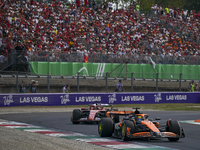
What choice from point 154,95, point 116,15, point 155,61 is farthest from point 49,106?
point 116,15

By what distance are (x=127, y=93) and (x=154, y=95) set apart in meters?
2.15

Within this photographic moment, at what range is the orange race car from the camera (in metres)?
8.95

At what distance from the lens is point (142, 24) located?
39.2 meters

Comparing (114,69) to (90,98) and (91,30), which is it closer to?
(90,98)

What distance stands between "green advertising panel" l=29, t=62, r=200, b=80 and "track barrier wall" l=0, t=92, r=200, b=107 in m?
2.56

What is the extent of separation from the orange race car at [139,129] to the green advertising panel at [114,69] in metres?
16.0

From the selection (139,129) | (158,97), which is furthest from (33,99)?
(139,129)

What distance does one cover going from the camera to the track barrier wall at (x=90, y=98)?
21.6 meters

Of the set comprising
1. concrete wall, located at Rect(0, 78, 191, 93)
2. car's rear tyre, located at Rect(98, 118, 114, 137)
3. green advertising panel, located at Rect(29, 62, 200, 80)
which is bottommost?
car's rear tyre, located at Rect(98, 118, 114, 137)

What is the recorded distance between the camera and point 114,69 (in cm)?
2795

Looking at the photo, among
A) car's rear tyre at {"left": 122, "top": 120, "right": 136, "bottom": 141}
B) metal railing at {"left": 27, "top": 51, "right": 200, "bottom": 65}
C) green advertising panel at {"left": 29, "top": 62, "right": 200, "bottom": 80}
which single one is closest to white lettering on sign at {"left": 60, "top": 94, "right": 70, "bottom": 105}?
green advertising panel at {"left": 29, "top": 62, "right": 200, "bottom": 80}

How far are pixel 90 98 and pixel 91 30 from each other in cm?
1094

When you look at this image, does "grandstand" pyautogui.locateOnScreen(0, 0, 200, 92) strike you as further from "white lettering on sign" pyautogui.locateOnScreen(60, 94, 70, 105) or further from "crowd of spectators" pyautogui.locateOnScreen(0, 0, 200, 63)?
"white lettering on sign" pyautogui.locateOnScreen(60, 94, 70, 105)

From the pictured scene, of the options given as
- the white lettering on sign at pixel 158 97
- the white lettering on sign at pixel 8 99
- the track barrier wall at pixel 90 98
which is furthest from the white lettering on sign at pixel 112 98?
the white lettering on sign at pixel 8 99
